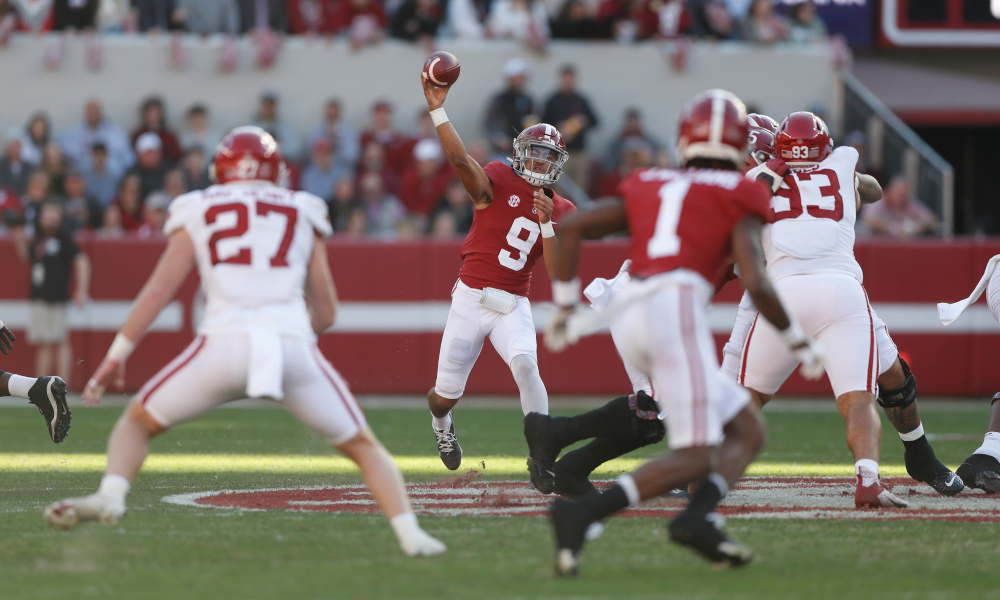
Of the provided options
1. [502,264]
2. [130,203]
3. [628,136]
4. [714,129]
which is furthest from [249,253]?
[628,136]

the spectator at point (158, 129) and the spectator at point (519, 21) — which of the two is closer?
the spectator at point (158, 129)

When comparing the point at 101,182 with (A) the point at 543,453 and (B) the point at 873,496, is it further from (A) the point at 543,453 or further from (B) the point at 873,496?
(B) the point at 873,496

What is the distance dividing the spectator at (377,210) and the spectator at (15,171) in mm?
3677

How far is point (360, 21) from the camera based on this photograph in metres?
16.0

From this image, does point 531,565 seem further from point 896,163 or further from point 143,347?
point 896,163

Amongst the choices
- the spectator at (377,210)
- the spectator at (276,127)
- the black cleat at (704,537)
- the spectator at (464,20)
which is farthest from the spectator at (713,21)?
the black cleat at (704,537)

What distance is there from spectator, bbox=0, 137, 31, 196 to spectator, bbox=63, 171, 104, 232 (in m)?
0.61

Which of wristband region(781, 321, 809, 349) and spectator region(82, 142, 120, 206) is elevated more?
wristband region(781, 321, 809, 349)

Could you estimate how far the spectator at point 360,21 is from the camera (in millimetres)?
15992

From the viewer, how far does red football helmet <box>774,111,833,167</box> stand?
6395mm

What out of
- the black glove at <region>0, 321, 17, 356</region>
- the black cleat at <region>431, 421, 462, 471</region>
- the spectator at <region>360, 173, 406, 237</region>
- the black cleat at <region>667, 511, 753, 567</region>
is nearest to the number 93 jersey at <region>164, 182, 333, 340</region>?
the black cleat at <region>667, 511, 753, 567</region>

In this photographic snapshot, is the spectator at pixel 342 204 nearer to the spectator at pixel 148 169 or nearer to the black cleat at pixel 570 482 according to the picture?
the spectator at pixel 148 169

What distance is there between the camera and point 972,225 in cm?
1920

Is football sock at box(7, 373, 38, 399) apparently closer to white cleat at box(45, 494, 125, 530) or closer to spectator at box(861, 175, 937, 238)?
white cleat at box(45, 494, 125, 530)
